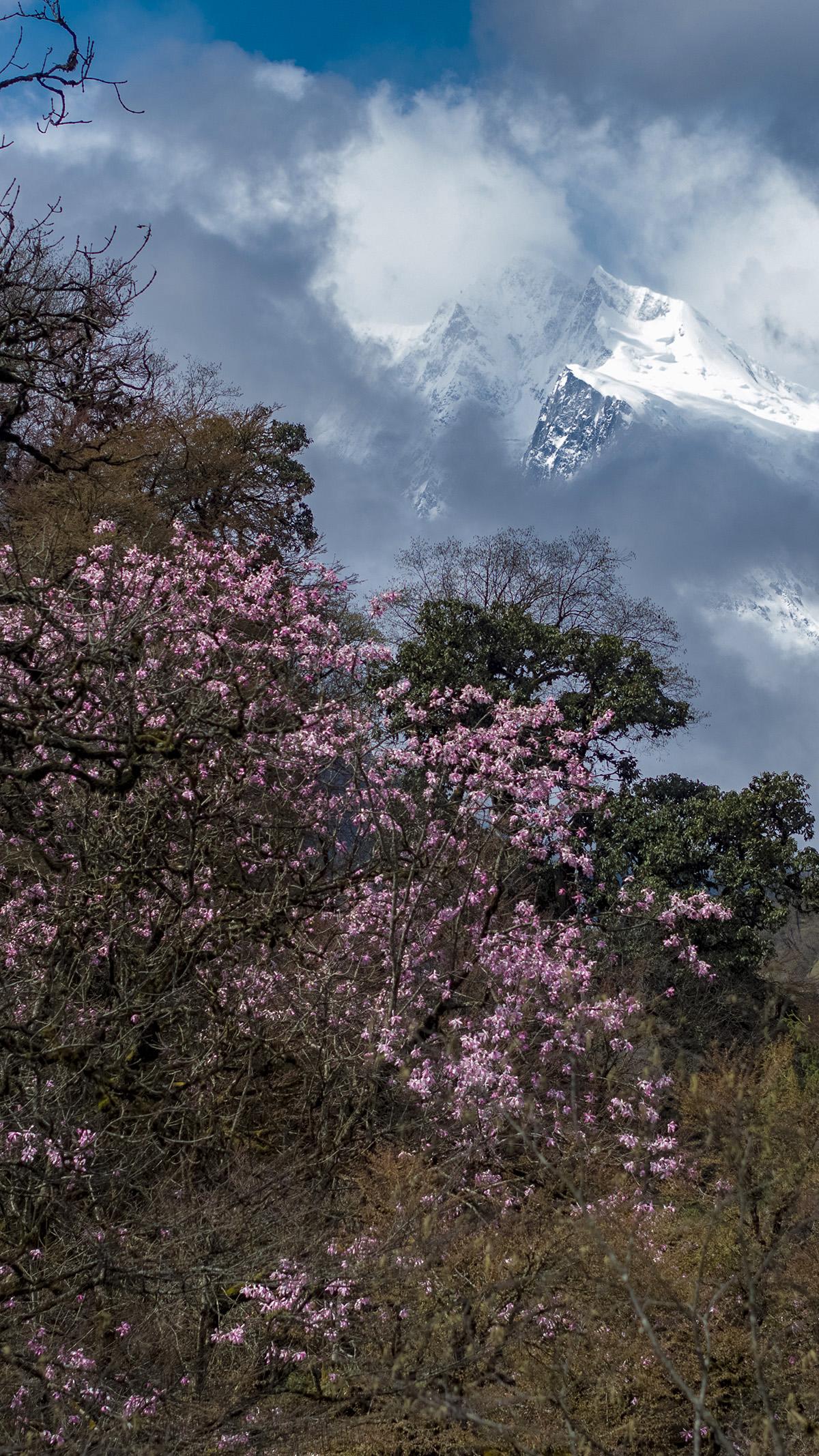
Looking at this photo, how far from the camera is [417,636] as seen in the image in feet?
80.0

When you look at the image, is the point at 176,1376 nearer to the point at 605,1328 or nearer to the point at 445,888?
the point at 605,1328

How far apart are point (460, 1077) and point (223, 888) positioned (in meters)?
2.84

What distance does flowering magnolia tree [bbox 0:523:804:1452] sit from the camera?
630 cm

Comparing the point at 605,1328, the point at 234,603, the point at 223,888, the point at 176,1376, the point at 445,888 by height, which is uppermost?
the point at 234,603

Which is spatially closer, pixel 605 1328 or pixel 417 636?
pixel 605 1328

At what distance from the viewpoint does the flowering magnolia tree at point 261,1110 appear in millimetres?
6305

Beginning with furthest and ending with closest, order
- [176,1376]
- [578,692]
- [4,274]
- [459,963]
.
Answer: [578,692], [459,963], [176,1376], [4,274]

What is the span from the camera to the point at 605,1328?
27.5 feet

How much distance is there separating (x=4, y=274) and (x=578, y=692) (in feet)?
60.5

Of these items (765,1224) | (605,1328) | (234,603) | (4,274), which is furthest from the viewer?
(234,603)

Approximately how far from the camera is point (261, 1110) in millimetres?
9891

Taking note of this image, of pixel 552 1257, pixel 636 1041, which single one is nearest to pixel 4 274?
pixel 552 1257

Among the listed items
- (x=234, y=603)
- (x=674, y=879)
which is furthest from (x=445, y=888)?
(x=674, y=879)

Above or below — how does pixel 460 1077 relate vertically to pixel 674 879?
below
